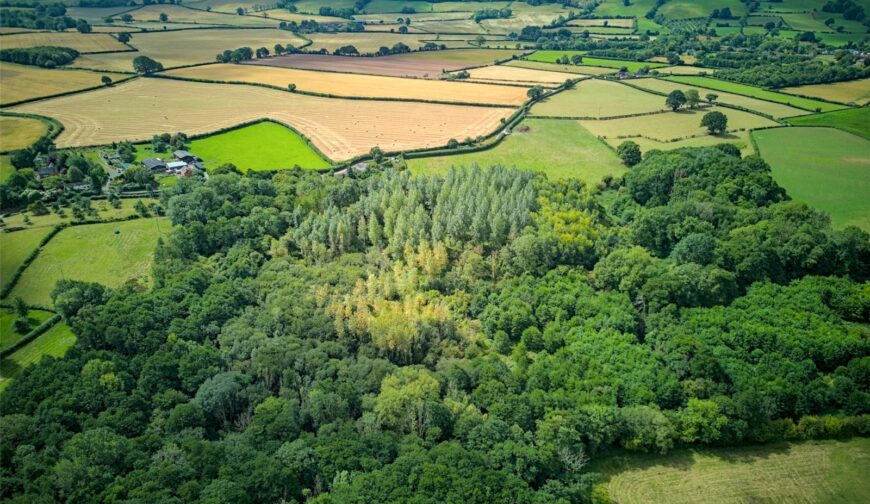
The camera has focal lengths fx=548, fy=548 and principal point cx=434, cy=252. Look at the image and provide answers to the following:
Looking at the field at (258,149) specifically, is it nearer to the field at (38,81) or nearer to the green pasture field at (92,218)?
the green pasture field at (92,218)

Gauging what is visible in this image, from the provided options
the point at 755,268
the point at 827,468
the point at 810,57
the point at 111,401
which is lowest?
the point at 827,468

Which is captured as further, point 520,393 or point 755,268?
point 755,268

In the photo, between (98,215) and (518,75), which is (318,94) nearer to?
(518,75)

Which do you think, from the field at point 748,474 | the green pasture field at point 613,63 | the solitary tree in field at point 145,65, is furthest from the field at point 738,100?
the solitary tree in field at point 145,65

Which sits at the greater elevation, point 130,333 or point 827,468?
point 130,333

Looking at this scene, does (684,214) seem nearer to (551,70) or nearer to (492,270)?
(492,270)

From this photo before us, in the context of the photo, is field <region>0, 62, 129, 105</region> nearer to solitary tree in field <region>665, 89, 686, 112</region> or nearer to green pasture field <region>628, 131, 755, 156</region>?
green pasture field <region>628, 131, 755, 156</region>

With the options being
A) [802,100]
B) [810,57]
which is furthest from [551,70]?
[810,57]

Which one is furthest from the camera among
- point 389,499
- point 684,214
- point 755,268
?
point 684,214
